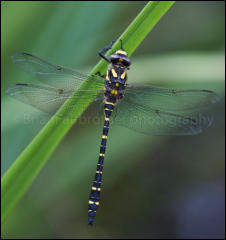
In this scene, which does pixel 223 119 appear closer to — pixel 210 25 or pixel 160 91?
pixel 210 25

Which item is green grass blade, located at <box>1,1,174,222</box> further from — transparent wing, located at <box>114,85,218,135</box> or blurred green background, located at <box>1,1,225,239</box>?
blurred green background, located at <box>1,1,225,239</box>

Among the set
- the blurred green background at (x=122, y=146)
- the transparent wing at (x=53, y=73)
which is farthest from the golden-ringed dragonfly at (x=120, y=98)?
the blurred green background at (x=122, y=146)

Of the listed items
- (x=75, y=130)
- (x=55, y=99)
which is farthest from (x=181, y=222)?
(x=55, y=99)

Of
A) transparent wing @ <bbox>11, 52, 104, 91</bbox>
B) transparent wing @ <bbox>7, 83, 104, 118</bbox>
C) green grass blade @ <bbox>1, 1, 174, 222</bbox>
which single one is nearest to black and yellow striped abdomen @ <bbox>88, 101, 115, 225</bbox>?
transparent wing @ <bbox>7, 83, 104, 118</bbox>

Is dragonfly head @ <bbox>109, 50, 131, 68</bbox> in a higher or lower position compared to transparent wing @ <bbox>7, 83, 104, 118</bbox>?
higher

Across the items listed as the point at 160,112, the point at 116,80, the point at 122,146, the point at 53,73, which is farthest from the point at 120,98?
the point at 122,146

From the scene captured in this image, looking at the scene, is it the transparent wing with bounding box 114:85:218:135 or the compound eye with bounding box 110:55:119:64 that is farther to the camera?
the transparent wing with bounding box 114:85:218:135

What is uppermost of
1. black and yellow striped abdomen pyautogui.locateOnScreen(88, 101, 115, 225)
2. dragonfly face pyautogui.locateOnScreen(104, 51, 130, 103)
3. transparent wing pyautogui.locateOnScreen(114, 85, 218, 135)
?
dragonfly face pyautogui.locateOnScreen(104, 51, 130, 103)
